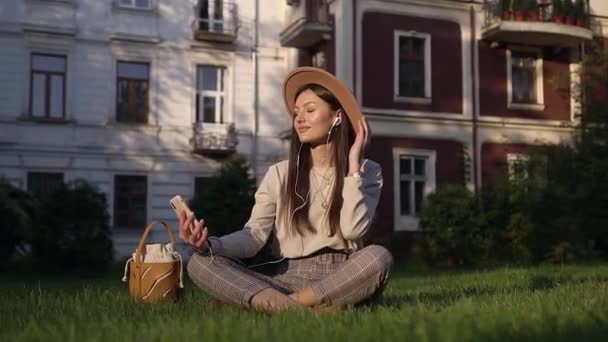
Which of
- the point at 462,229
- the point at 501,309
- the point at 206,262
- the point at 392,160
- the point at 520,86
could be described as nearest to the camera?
the point at 501,309

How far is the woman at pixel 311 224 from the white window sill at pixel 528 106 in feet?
62.3

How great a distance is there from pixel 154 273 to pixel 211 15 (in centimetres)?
2060

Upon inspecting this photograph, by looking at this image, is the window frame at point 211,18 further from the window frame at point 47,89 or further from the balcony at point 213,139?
the window frame at point 47,89

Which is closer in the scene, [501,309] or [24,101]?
[501,309]

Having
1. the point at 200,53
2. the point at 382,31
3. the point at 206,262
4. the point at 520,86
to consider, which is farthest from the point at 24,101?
the point at 206,262

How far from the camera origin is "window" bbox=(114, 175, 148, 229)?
24188 mm

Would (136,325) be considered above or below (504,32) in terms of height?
below

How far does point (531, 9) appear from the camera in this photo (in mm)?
22438

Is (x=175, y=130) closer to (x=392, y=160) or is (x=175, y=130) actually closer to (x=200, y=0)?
(x=200, y=0)

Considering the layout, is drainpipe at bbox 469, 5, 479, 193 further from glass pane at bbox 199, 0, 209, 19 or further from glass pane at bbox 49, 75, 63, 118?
glass pane at bbox 49, 75, 63, 118

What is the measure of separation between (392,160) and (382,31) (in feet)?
11.4

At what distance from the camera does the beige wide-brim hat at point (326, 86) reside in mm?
5035

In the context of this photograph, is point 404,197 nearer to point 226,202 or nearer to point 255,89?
point 226,202

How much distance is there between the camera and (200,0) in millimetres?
25031
